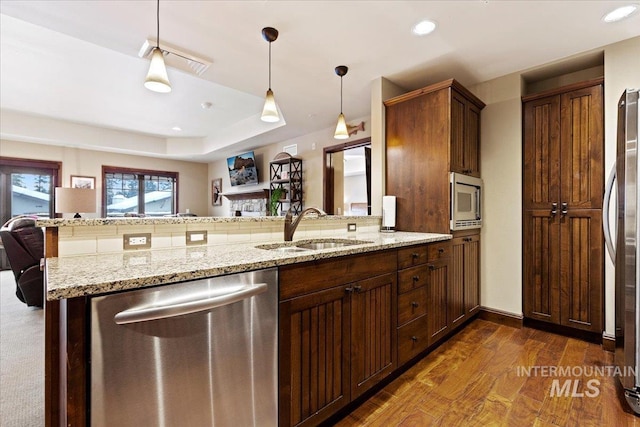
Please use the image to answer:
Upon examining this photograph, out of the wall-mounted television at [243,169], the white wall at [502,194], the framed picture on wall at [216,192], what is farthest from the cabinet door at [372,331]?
the framed picture on wall at [216,192]

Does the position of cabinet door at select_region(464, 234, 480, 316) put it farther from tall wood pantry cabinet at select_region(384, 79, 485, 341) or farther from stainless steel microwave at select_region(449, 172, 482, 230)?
stainless steel microwave at select_region(449, 172, 482, 230)

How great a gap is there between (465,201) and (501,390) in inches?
59.8

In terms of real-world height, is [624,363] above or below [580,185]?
below

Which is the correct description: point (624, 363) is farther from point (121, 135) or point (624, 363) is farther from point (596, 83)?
point (121, 135)

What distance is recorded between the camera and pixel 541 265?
2656 millimetres

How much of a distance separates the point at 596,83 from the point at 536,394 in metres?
2.47

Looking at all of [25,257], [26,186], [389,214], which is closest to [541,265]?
[389,214]

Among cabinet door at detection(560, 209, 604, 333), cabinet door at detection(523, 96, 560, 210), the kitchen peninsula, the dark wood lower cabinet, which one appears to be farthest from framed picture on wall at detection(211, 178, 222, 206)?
cabinet door at detection(560, 209, 604, 333)

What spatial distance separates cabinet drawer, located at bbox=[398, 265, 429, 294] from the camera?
189 centimetres

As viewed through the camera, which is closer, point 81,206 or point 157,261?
point 157,261

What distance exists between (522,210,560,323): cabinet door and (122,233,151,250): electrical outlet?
3127mm

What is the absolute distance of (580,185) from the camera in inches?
96.6

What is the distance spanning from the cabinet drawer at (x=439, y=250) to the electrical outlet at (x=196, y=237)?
1.58 meters

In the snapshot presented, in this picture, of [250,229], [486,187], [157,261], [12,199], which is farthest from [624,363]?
[12,199]
